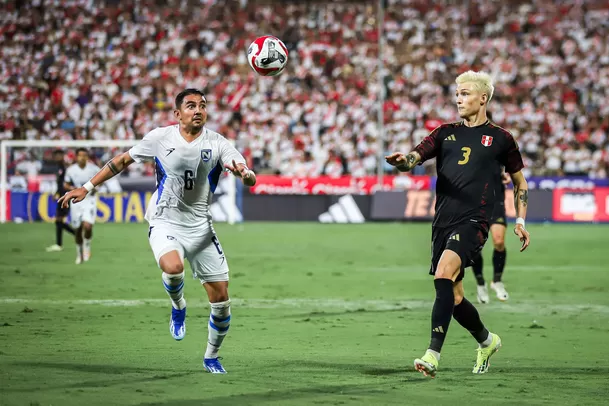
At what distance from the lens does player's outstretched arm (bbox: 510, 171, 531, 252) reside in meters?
8.65

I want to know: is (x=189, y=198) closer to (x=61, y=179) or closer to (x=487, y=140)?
(x=487, y=140)

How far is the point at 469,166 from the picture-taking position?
8586 millimetres

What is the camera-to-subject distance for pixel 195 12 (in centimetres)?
4353

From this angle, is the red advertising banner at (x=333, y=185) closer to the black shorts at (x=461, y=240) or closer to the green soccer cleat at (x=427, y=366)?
the black shorts at (x=461, y=240)

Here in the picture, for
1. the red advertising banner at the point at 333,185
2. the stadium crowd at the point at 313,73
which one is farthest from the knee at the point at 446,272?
the stadium crowd at the point at 313,73

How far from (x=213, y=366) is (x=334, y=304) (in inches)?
230

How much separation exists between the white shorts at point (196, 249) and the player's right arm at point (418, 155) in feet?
5.55

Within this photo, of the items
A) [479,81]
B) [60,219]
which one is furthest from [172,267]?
[60,219]

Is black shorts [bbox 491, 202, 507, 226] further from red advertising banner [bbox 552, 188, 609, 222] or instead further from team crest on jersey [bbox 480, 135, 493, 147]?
red advertising banner [bbox 552, 188, 609, 222]

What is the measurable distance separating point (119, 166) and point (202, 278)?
1.27 m

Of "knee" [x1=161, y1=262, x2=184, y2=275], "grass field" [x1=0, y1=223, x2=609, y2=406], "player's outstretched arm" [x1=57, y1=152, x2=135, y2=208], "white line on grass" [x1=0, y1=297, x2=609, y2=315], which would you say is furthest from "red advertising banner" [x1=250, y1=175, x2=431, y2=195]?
"knee" [x1=161, y1=262, x2=184, y2=275]

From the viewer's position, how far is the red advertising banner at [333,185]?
114 ft

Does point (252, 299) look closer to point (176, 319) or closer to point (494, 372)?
point (176, 319)

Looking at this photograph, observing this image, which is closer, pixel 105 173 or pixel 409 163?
pixel 409 163
